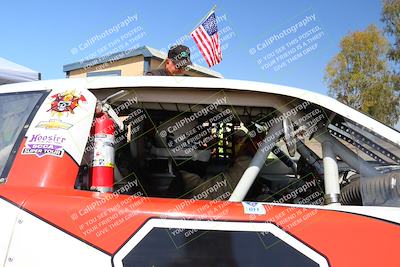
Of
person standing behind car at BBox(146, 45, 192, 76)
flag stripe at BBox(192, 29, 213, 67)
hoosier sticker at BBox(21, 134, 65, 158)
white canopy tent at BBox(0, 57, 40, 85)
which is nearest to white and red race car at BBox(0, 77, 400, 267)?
hoosier sticker at BBox(21, 134, 65, 158)

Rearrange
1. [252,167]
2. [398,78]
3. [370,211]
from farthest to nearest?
[398,78], [252,167], [370,211]

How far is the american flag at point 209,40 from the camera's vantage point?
6.61m

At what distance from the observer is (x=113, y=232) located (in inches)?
66.1

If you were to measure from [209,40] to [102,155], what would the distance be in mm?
5014

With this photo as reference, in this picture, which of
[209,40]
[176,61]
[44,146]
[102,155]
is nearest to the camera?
[44,146]

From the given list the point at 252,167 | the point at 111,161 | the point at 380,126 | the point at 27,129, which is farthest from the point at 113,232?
the point at 380,126

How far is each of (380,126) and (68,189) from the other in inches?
61.1

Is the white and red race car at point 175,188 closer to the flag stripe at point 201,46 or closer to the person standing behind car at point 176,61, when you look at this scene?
the person standing behind car at point 176,61

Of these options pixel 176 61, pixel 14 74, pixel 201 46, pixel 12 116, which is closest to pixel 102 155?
pixel 12 116

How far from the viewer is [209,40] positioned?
22.0ft

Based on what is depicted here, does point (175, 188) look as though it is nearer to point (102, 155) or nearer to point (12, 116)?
point (102, 155)

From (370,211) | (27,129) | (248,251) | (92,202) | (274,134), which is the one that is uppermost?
(27,129)

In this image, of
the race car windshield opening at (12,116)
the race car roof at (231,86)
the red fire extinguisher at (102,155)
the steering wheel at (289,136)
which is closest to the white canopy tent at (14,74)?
the race car windshield opening at (12,116)

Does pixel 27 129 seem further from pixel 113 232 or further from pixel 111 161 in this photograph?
pixel 113 232
